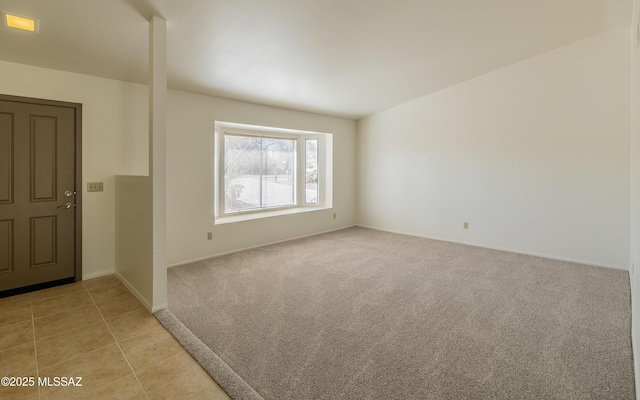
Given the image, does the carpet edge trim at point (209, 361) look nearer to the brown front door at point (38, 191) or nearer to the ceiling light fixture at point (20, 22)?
the brown front door at point (38, 191)

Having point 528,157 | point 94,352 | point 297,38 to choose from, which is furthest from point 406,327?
point 528,157

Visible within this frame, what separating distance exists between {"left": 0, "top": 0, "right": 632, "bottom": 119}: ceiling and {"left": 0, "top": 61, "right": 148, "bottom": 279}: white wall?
167 mm

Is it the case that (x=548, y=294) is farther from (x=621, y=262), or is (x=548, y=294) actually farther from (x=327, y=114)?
(x=327, y=114)

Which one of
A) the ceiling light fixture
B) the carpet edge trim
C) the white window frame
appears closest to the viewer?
the carpet edge trim

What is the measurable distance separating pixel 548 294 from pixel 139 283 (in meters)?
4.08

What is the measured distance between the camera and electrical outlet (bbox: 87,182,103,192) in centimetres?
336

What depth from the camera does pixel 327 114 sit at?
584cm

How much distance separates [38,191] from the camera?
121 inches

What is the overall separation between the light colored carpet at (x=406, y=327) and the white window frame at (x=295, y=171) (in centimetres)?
116

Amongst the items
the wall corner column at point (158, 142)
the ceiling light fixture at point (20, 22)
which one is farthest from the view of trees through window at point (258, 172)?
the ceiling light fixture at point (20, 22)

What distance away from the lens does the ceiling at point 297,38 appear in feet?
7.94

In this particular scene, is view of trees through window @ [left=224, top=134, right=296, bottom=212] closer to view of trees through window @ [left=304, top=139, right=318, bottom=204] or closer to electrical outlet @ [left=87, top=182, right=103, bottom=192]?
view of trees through window @ [left=304, top=139, right=318, bottom=204]

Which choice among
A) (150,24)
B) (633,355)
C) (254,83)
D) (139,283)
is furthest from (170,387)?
(254,83)

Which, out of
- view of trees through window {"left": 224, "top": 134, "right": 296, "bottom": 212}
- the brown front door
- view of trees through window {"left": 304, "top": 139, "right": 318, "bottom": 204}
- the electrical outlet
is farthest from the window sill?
the brown front door
